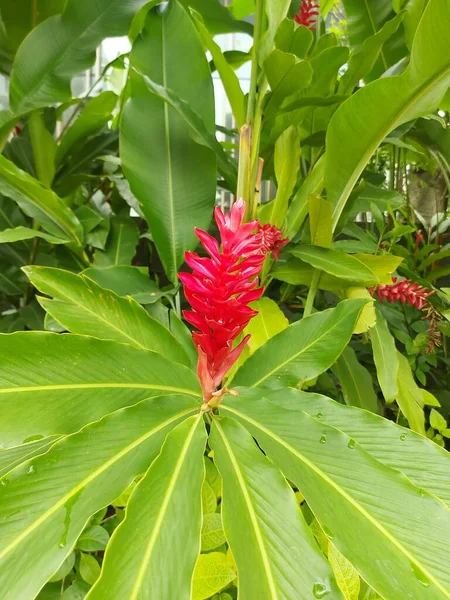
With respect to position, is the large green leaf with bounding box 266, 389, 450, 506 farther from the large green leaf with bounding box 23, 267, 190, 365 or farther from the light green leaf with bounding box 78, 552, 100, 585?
the light green leaf with bounding box 78, 552, 100, 585

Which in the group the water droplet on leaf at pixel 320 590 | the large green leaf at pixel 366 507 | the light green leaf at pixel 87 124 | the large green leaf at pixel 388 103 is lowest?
the water droplet on leaf at pixel 320 590

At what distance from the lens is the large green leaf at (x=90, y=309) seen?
519mm

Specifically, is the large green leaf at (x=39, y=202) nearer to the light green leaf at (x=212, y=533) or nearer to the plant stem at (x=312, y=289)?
the plant stem at (x=312, y=289)

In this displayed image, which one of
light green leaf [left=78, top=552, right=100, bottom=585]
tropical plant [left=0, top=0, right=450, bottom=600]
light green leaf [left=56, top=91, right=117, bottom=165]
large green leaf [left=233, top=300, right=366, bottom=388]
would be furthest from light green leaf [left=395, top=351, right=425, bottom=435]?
light green leaf [left=56, top=91, right=117, bottom=165]

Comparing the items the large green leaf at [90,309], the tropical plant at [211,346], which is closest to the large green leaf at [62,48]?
the tropical plant at [211,346]

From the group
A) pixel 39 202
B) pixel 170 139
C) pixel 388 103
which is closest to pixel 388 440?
pixel 388 103

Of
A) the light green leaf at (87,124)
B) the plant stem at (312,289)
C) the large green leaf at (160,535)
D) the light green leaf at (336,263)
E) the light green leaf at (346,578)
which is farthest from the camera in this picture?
the light green leaf at (87,124)

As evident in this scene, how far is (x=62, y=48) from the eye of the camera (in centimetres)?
86

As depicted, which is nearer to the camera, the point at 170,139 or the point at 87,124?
the point at 170,139

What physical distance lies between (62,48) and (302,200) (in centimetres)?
60

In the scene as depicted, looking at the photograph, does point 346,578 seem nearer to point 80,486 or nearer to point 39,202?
point 80,486

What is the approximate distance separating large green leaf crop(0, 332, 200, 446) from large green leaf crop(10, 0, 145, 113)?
0.65 meters

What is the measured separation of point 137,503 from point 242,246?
10.2 inches

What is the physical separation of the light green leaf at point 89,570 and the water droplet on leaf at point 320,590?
1.03 feet
